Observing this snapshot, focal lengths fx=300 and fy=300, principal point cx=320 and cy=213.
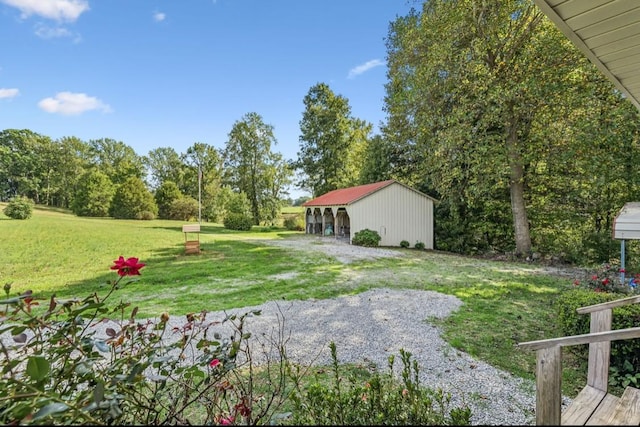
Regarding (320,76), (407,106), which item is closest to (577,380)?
(407,106)

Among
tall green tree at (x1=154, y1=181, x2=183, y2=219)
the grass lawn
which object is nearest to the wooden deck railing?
the grass lawn

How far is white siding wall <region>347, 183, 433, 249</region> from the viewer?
48.3 feet

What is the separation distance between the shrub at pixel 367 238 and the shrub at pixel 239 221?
38.7ft

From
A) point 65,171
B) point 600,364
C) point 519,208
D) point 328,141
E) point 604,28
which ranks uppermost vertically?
point 328,141

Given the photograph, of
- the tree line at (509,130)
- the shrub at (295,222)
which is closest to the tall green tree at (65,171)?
the shrub at (295,222)

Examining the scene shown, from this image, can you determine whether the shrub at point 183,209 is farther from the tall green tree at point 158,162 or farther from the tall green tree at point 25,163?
the tall green tree at point 25,163

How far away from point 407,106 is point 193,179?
27987 millimetres

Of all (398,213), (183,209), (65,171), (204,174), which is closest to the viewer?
(398,213)

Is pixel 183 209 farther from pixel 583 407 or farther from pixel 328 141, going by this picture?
pixel 583 407

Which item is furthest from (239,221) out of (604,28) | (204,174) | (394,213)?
(604,28)

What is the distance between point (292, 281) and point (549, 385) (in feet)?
21.3

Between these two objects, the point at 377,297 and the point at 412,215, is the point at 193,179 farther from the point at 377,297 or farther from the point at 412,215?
the point at 377,297

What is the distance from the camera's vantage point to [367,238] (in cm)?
1441

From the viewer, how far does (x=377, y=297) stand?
6043mm
